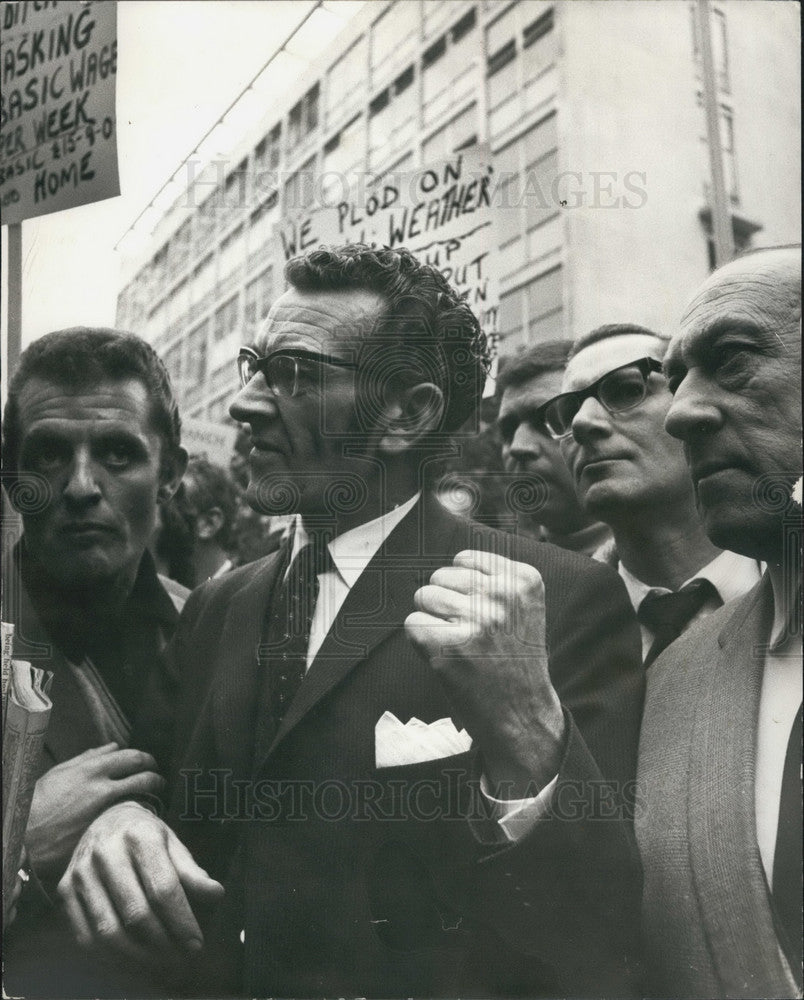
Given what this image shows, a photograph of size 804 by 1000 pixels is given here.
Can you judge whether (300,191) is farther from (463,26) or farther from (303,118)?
(463,26)

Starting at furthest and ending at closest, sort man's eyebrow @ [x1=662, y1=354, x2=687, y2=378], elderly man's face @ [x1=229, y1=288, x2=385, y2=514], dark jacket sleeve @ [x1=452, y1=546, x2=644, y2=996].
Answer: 1. elderly man's face @ [x1=229, y1=288, x2=385, y2=514]
2. man's eyebrow @ [x1=662, y1=354, x2=687, y2=378]
3. dark jacket sleeve @ [x1=452, y1=546, x2=644, y2=996]

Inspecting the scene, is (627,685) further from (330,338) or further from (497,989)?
(330,338)

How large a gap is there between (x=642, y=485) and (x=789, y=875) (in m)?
1.23

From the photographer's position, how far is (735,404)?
10.3 feet

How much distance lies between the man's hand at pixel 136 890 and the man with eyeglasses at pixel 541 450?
1.54 m

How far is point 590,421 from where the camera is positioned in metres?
3.30

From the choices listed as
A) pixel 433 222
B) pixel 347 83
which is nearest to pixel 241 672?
pixel 433 222

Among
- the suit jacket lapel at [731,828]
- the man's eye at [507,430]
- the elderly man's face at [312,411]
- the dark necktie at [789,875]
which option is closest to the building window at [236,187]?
the elderly man's face at [312,411]

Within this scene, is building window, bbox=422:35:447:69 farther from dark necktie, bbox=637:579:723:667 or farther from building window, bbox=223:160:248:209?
dark necktie, bbox=637:579:723:667

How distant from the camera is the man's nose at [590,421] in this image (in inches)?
130

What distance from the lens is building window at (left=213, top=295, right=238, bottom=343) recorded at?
3.56 meters

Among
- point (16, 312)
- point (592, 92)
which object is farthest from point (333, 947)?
point (592, 92)

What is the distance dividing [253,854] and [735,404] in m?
2.05

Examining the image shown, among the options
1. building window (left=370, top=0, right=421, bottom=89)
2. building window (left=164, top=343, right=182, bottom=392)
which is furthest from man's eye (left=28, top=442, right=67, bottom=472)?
building window (left=370, top=0, right=421, bottom=89)
